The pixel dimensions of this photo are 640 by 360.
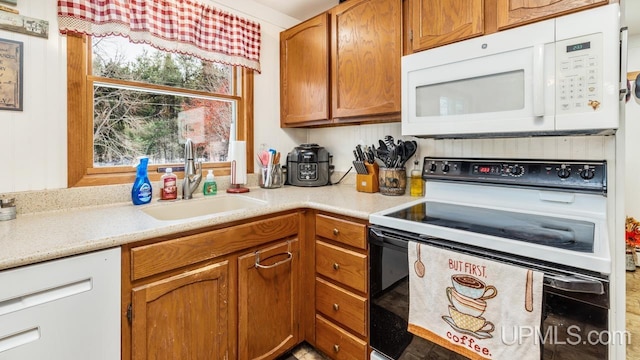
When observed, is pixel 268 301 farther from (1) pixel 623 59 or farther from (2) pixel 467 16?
(1) pixel 623 59

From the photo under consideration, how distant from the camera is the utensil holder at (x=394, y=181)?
1.82m

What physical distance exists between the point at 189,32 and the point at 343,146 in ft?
4.18

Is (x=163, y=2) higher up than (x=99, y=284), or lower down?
higher up

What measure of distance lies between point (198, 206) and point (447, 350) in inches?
57.2

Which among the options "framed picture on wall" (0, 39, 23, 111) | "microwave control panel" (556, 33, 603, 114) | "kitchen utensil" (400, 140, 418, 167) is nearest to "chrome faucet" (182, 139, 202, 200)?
"framed picture on wall" (0, 39, 23, 111)

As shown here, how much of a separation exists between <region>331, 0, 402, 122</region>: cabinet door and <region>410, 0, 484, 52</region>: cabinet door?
108 millimetres

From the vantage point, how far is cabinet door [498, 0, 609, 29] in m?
1.09

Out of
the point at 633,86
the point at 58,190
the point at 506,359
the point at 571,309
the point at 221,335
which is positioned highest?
the point at 633,86

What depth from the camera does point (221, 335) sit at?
1.32 meters

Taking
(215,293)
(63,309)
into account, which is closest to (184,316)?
(215,293)

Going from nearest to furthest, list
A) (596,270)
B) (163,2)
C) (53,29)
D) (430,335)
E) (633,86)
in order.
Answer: (596,270) < (430,335) < (633,86) < (53,29) < (163,2)

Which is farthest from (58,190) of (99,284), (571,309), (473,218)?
(571,309)

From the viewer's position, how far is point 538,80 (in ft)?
3.71

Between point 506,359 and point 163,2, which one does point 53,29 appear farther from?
point 506,359
